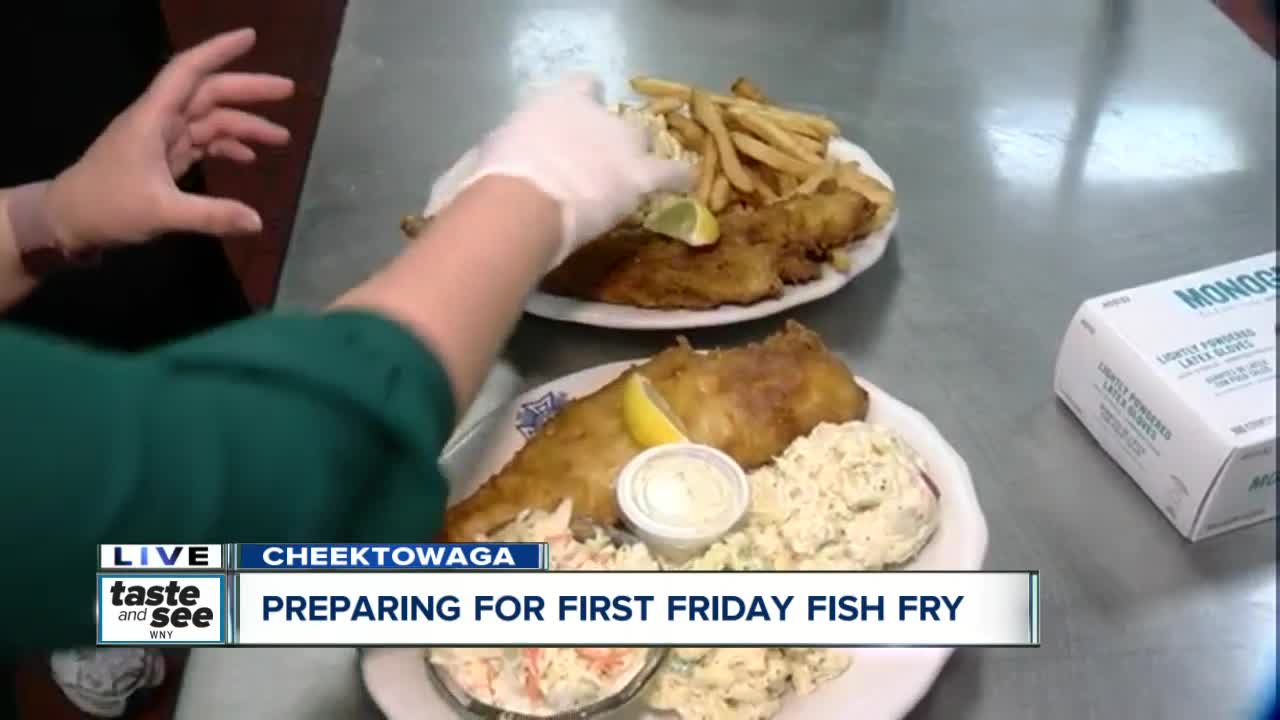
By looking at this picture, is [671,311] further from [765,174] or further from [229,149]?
[229,149]

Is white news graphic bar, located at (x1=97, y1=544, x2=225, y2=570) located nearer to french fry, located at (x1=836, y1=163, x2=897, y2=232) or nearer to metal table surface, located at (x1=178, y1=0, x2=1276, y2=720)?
metal table surface, located at (x1=178, y1=0, x2=1276, y2=720)

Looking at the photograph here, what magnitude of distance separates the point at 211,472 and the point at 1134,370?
78 cm

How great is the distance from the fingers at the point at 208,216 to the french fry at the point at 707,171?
0.50 meters

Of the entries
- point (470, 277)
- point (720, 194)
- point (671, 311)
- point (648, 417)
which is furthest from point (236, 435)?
point (720, 194)

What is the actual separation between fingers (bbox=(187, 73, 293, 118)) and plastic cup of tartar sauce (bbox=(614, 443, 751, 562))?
1.55ft

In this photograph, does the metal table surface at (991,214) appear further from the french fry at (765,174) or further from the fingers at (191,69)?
the fingers at (191,69)

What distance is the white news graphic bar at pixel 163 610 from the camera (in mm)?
753

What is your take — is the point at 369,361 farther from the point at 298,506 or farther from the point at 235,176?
the point at 235,176

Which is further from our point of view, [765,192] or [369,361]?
[765,192]

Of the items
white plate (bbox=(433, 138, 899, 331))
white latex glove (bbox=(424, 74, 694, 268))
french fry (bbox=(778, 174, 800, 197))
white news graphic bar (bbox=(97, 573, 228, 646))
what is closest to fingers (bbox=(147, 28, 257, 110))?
white latex glove (bbox=(424, 74, 694, 268))

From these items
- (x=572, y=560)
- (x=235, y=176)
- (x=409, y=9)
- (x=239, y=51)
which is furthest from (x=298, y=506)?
(x=235, y=176)

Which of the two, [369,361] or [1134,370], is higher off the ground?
[369,361]

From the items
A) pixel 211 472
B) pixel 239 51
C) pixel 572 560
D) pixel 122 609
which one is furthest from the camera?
pixel 239 51

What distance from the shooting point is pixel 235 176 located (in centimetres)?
278
